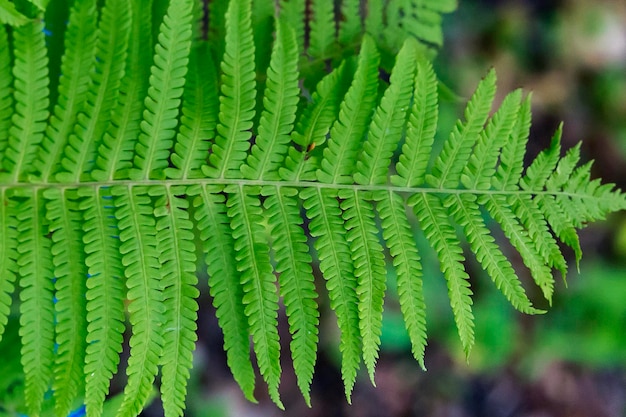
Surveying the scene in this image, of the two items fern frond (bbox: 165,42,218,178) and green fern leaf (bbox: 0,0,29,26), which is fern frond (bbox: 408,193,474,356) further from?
green fern leaf (bbox: 0,0,29,26)

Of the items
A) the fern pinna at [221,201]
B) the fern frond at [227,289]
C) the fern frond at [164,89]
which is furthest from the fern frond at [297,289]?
the fern frond at [164,89]

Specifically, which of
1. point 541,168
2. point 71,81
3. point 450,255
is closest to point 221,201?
point 71,81

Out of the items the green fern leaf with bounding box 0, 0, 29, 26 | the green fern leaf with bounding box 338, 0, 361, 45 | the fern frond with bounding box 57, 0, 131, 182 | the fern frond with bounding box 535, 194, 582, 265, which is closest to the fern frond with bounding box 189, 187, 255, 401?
the fern frond with bounding box 57, 0, 131, 182

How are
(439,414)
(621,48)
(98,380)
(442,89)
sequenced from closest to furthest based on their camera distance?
1. (98,380)
2. (442,89)
3. (439,414)
4. (621,48)

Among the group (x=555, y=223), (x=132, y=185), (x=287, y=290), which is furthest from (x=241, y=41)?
(x=555, y=223)

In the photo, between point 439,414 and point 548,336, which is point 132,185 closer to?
point 439,414

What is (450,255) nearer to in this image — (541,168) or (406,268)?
(406,268)

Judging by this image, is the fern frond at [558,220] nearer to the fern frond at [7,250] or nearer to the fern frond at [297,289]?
the fern frond at [297,289]
